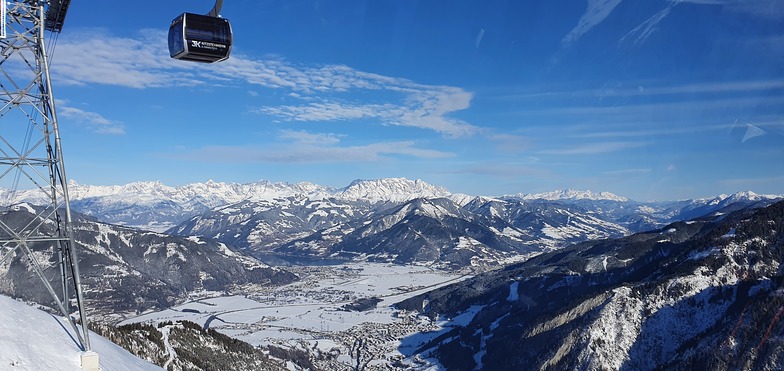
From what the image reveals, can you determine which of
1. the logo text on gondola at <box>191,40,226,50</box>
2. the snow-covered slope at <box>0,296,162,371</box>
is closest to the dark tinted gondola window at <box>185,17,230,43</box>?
the logo text on gondola at <box>191,40,226,50</box>

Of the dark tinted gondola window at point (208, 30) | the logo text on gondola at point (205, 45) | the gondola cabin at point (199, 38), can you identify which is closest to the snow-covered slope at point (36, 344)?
the gondola cabin at point (199, 38)

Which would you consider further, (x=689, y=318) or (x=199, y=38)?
(x=689, y=318)

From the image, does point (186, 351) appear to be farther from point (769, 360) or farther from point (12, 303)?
point (769, 360)

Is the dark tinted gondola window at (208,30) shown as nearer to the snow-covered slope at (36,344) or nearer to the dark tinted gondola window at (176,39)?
the dark tinted gondola window at (176,39)

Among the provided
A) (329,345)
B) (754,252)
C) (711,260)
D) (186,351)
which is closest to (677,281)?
(711,260)

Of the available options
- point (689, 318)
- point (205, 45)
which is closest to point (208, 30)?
point (205, 45)

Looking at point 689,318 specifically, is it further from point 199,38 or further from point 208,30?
point 199,38
